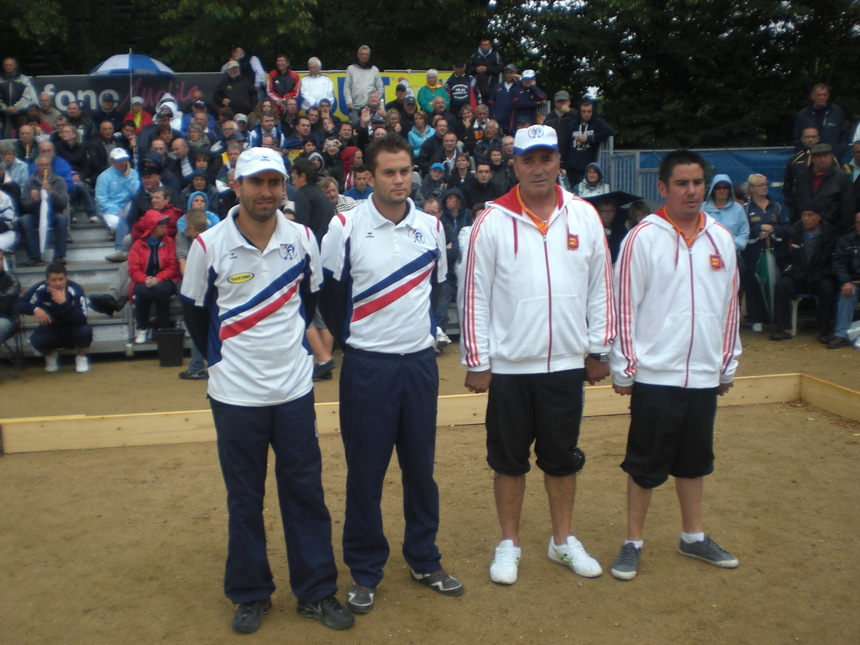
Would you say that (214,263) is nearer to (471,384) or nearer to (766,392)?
(471,384)

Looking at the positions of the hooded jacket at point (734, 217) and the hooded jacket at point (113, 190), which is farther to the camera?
the hooded jacket at point (113, 190)

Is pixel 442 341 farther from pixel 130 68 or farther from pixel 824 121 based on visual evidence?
pixel 130 68

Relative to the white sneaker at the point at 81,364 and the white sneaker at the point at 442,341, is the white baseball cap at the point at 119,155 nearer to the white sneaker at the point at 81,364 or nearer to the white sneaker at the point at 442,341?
the white sneaker at the point at 81,364

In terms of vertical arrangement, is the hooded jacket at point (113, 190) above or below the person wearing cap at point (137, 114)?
below

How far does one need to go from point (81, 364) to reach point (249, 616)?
648 centimetres

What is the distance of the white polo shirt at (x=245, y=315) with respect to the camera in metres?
4.03

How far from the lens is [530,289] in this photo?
4.33 metres

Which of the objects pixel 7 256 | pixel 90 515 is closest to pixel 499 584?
pixel 90 515

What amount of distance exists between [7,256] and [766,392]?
864 cm

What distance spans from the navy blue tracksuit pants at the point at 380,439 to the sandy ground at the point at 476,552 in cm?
31

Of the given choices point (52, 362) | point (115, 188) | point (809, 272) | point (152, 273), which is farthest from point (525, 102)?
point (52, 362)

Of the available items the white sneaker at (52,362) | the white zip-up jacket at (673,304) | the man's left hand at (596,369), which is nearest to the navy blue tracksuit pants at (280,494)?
the man's left hand at (596,369)

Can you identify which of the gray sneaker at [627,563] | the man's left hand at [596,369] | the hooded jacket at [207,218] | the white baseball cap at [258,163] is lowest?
the gray sneaker at [627,563]

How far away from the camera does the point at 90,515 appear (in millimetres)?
5500
